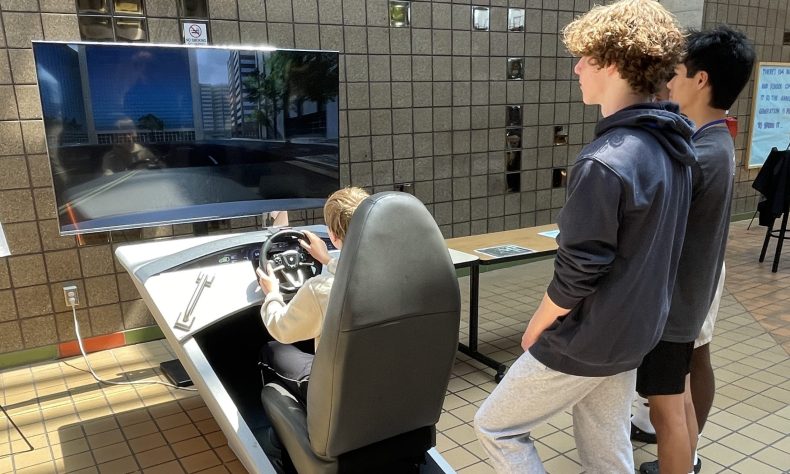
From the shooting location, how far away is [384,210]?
1.33 metres

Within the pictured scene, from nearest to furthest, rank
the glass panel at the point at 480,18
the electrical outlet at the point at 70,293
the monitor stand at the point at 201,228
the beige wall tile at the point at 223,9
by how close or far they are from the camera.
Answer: the monitor stand at the point at 201,228
the electrical outlet at the point at 70,293
the beige wall tile at the point at 223,9
the glass panel at the point at 480,18

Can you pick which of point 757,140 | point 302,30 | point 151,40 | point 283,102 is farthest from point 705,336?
point 757,140

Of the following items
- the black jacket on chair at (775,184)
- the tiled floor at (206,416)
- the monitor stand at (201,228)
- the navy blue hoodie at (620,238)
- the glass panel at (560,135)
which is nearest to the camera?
the navy blue hoodie at (620,238)

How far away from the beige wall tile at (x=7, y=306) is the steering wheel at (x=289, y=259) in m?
1.80

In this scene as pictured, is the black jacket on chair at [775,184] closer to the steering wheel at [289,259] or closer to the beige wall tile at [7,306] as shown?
the steering wheel at [289,259]

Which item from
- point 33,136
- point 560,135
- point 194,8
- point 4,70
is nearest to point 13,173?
point 33,136

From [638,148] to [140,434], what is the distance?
2219mm

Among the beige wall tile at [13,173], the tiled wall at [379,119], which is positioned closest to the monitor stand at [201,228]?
the tiled wall at [379,119]

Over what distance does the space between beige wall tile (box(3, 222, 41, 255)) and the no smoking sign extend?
1.27 m

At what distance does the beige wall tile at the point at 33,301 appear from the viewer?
299cm

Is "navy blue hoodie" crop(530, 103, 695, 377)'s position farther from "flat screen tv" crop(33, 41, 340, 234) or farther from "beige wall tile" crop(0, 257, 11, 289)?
"beige wall tile" crop(0, 257, 11, 289)

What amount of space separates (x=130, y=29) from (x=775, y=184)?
462 cm

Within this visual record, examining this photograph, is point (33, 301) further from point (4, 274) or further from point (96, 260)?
point (96, 260)

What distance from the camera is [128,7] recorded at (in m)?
2.97
